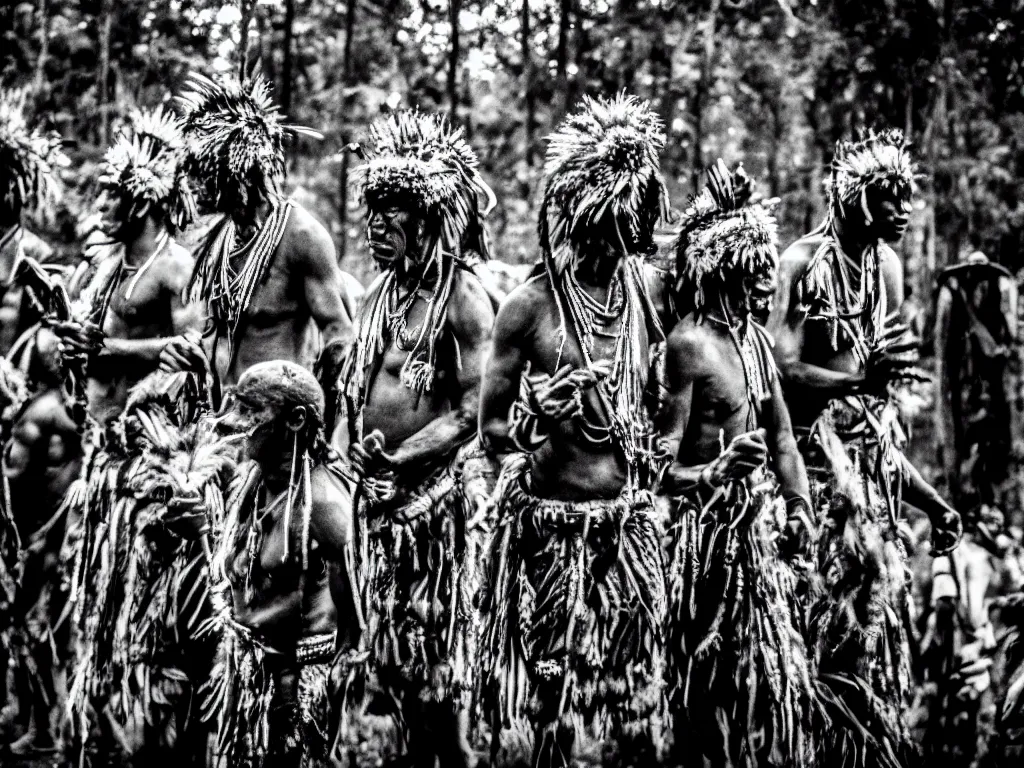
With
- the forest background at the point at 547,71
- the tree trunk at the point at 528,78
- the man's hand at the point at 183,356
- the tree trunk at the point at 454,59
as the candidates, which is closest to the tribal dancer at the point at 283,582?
the man's hand at the point at 183,356

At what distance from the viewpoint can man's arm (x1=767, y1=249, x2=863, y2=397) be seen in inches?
242

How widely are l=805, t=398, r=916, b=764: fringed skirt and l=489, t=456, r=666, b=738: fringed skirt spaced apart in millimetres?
1004

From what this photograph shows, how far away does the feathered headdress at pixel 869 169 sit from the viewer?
6.21 m

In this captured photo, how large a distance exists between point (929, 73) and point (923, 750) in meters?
6.70

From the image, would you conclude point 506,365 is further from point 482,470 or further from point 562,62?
point 562,62

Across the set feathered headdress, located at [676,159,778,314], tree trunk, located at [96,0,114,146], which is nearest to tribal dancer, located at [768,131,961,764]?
feathered headdress, located at [676,159,778,314]

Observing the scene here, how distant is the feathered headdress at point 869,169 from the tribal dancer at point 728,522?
858mm

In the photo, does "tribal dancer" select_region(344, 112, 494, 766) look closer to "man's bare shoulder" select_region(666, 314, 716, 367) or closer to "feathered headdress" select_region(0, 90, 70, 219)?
"man's bare shoulder" select_region(666, 314, 716, 367)

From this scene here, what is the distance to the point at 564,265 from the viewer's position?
17.3 feet

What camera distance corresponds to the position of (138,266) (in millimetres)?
6746

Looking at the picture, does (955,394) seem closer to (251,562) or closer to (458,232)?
(458,232)

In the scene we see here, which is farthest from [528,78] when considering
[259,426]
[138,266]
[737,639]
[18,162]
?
[259,426]

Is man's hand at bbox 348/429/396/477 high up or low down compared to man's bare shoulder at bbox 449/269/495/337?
down

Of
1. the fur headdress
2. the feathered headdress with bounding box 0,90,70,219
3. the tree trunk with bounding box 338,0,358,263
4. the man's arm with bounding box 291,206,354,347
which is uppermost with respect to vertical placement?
the tree trunk with bounding box 338,0,358,263
